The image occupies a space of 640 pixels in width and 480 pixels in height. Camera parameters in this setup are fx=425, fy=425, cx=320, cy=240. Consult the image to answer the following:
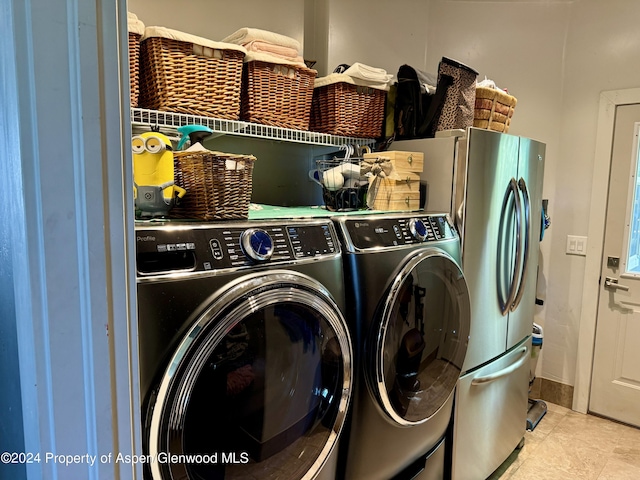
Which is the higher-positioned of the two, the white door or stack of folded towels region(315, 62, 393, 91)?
stack of folded towels region(315, 62, 393, 91)

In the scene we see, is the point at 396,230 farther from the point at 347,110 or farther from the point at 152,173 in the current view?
the point at 152,173

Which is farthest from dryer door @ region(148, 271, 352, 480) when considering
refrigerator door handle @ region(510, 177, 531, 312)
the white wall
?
the white wall

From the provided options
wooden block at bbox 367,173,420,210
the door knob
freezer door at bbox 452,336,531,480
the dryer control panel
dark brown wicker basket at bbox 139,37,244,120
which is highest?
dark brown wicker basket at bbox 139,37,244,120

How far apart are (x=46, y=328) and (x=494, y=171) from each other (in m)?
1.77

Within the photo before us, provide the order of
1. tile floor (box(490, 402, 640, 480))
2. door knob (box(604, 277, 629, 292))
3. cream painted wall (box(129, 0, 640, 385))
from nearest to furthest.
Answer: tile floor (box(490, 402, 640, 480)), cream painted wall (box(129, 0, 640, 385)), door knob (box(604, 277, 629, 292))

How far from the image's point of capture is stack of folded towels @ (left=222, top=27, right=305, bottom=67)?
1545 mm

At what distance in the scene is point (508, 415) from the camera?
220 centimetres

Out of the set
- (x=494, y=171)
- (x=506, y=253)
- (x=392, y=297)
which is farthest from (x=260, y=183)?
(x=506, y=253)

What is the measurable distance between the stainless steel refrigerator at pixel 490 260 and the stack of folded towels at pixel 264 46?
657 mm

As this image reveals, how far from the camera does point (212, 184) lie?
108cm

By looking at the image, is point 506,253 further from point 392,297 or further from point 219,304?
point 219,304

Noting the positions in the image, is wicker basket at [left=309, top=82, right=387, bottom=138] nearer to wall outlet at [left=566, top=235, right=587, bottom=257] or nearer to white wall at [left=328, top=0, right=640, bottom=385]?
white wall at [left=328, top=0, right=640, bottom=385]

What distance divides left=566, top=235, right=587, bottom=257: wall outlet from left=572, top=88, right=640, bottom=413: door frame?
1.1 inches

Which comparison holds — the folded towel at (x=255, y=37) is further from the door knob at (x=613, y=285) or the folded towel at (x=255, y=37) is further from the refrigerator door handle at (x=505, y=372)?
the door knob at (x=613, y=285)
